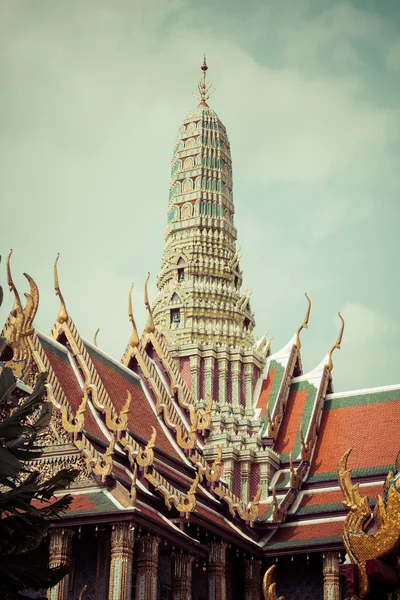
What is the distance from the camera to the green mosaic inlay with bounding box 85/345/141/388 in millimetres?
25406

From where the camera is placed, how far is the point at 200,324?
29312mm

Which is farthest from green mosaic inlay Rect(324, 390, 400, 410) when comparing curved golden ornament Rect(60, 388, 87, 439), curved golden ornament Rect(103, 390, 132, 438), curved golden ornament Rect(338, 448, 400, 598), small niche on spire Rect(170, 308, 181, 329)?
curved golden ornament Rect(338, 448, 400, 598)

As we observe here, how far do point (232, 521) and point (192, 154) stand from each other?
1179 centimetres

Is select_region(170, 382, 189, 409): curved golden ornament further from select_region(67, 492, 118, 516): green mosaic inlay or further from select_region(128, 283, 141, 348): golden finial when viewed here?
select_region(67, 492, 118, 516): green mosaic inlay

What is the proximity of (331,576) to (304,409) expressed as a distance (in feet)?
19.1

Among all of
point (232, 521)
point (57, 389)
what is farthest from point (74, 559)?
point (232, 521)

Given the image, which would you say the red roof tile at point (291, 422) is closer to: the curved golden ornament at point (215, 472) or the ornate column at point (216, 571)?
the curved golden ornament at point (215, 472)

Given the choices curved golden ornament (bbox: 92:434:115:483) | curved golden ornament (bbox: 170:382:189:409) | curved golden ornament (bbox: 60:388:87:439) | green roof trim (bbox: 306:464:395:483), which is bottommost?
curved golden ornament (bbox: 92:434:115:483)

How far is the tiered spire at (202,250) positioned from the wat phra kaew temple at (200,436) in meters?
0.04

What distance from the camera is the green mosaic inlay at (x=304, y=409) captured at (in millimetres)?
27047

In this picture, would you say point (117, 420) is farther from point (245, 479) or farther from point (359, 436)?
point (359, 436)

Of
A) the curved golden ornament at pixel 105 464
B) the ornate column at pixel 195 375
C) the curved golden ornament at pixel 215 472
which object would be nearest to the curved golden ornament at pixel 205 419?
the ornate column at pixel 195 375

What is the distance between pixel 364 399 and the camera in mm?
28547

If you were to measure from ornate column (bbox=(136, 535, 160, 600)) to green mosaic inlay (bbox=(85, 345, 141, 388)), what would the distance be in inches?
234
